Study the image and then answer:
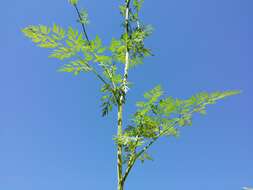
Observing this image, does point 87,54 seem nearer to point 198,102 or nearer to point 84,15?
point 84,15

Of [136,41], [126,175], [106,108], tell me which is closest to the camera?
[126,175]

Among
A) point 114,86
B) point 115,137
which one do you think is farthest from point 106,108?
point 115,137

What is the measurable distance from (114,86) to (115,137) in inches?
49.0

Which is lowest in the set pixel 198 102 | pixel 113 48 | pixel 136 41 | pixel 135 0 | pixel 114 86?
pixel 198 102

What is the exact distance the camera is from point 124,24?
8.98 m

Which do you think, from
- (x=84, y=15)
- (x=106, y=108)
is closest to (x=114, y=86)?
(x=106, y=108)

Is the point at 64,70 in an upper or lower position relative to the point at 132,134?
upper

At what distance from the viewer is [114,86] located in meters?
7.84

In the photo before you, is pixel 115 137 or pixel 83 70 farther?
pixel 83 70

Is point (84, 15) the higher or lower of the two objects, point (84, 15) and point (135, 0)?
the lower

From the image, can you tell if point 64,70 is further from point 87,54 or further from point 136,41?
point 136,41

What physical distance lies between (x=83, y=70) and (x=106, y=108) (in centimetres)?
95

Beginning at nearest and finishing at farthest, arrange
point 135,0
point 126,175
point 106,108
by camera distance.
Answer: point 126,175
point 106,108
point 135,0

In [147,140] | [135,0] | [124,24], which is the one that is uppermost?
[135,0]
